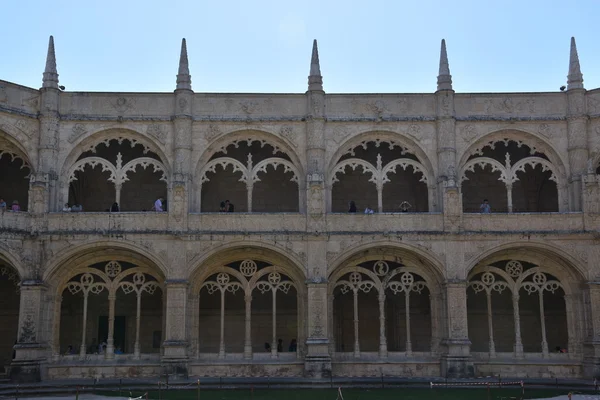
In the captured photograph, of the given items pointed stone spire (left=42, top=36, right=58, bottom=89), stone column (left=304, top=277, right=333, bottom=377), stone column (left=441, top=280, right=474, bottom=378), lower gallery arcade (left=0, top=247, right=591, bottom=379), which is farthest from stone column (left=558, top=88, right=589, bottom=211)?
pointed stone spire (left=42, top=36, right=58, bottom=89)

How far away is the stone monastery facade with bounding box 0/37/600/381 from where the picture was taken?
25844mm

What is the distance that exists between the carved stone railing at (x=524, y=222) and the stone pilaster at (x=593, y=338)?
2347 mm

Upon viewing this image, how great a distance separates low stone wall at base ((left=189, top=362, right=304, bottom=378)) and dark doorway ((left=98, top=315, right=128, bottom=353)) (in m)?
5.54

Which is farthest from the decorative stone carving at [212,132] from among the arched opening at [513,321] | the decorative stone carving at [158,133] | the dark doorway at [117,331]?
the arched opening at [513,321]

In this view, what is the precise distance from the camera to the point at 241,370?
84.9 feet

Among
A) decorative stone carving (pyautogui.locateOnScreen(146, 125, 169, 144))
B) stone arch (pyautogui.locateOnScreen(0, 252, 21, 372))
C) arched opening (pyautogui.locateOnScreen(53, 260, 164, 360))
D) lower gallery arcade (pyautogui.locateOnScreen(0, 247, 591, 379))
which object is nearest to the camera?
lower gallery arcade (pyautogui.locateOnScreen(0, 247, 591, 379))

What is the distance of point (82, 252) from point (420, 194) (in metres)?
14.4

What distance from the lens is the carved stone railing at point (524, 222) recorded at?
26562 mm

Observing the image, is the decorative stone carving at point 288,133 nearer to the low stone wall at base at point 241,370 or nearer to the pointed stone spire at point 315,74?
the pointed stone spire at point 315,74

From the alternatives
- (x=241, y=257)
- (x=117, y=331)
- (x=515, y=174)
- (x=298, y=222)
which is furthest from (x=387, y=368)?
(x=117, y=331)

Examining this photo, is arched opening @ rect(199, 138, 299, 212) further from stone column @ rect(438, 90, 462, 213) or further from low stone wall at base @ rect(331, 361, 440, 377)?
low stone wall at base @ rect(331, 361, 440, 377)

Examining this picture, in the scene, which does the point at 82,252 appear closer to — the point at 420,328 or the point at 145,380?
the point at 145,380

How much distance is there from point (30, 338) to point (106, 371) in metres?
2.89

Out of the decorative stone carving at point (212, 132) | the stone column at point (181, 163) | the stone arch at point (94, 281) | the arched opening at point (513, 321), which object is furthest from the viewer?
the arched opening at point (513, 321)
